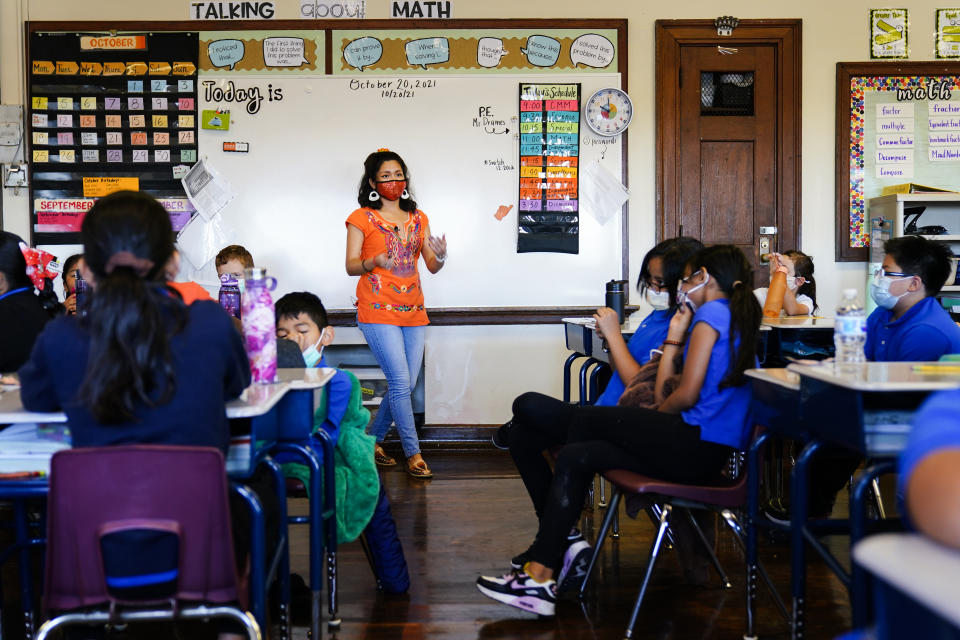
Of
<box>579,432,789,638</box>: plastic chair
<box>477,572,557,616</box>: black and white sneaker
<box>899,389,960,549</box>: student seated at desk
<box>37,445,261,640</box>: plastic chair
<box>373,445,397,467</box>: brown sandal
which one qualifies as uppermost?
<box>899,389,960,549</box>: student seated at desk

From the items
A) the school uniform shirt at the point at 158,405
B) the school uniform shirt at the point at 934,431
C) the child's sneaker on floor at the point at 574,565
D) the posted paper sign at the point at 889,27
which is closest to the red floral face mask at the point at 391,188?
the child's sneaker on floor at the point at 574,565

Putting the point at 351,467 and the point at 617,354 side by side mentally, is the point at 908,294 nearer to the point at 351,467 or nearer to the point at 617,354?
the point at 617,354

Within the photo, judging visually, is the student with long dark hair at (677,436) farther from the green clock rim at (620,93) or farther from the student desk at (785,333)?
the green clock rim at (620,93)

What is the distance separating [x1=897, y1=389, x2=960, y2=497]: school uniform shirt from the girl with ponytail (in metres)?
1.16

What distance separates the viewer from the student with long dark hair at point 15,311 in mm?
2725

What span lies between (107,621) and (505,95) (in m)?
3.79

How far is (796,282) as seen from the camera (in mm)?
4184

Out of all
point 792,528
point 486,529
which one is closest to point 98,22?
point 486,529

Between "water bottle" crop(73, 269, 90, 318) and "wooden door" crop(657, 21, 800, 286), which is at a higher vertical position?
"wooden door" crop(657, 21, 800, 286)

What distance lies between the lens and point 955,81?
4.82 meters

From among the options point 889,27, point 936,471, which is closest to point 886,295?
point 936,471

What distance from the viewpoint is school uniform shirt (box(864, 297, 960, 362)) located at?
8.64ft

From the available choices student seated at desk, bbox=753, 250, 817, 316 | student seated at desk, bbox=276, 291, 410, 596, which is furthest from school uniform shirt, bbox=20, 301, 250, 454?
student seated at desk, bbox=753, 250, 817, 316

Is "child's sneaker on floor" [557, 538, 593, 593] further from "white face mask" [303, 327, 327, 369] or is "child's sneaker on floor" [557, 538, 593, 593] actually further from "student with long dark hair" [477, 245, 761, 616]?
"white face mask" [303, 327, 327, 369]
